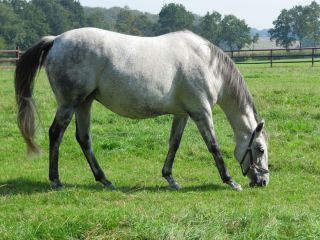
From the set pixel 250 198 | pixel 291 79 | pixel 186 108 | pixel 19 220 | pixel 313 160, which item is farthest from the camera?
pixel 291 79

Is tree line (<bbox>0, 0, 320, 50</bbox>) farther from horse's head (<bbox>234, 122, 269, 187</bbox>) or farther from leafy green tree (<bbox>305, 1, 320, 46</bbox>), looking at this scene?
horse's head (<bbox>234, 122, 269, 187</bbox>)

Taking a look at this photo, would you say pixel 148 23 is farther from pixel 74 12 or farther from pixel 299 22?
pixel 299 22

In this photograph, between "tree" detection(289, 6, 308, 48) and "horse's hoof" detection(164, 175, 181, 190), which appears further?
"tree" detection(289, 6, 308, 48)

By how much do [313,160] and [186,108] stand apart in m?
2.74

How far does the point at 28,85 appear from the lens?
6.68 m

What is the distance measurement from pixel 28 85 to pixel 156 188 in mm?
2210

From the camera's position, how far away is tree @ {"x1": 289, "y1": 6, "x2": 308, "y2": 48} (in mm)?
108438

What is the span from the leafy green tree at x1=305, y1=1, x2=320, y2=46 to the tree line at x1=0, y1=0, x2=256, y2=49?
18765 millimetres

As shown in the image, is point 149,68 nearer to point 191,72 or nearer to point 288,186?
point 191,72

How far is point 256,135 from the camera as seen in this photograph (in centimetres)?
713

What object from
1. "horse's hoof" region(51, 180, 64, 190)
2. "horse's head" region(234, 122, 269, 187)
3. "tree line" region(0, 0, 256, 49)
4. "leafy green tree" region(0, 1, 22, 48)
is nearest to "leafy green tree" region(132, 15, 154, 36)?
"tree line" region(0, 0, 256, 49)

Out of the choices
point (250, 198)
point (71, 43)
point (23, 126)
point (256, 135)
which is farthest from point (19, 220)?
point (256, 135)

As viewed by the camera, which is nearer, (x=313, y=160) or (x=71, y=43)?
(x=71, y=43)

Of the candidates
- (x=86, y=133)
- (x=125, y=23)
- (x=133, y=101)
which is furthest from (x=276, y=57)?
(x=125, y=23)
